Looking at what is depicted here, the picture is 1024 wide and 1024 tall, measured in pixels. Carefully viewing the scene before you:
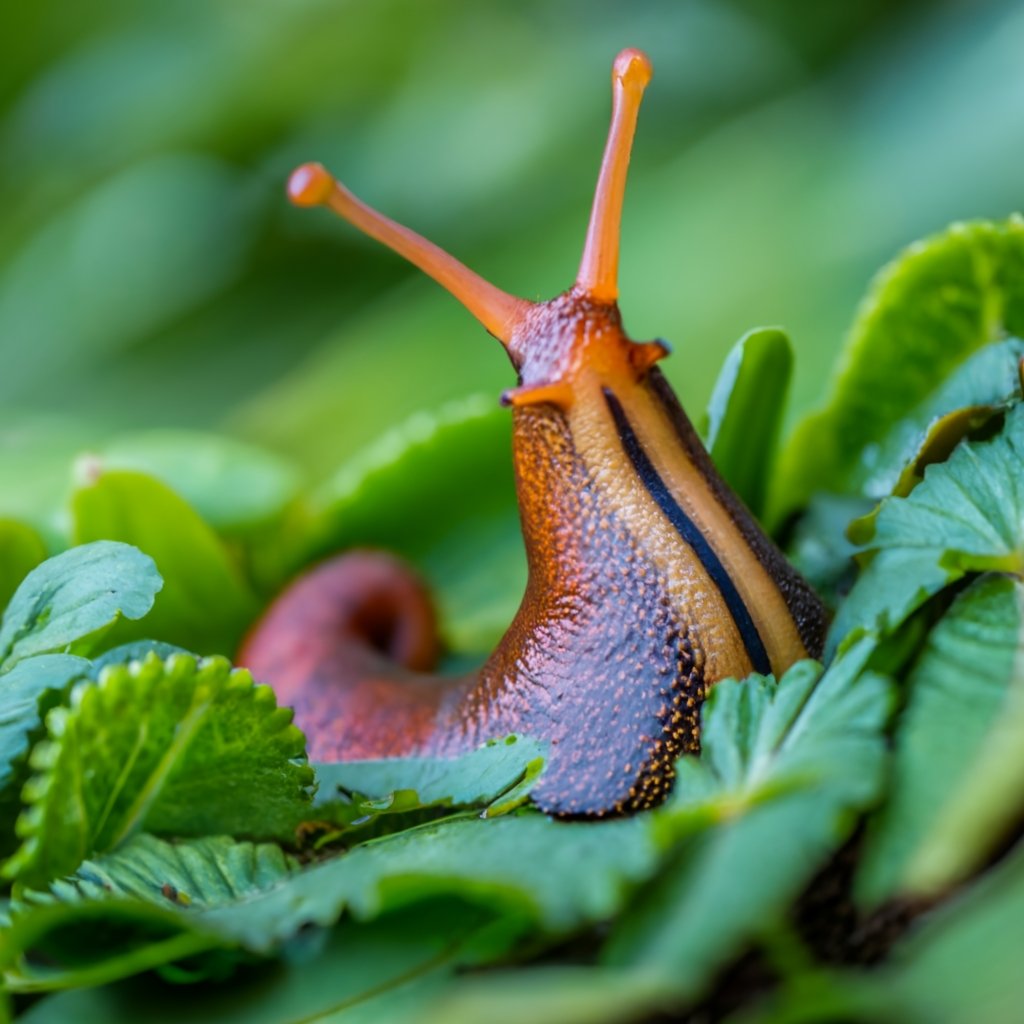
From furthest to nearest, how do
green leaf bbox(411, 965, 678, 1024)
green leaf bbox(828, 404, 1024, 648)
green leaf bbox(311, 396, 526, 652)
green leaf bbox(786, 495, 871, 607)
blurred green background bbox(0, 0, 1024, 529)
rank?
blurred green background bbox(0, 0, 1024, 529) → green leaf bbox(311, 396, 526, 652) → green leaf bbox(786, 495, 871, 607) → green leaf bbox(828, 404, 1024, 648) → green leaf bbox(411, 965, 678, 1024)

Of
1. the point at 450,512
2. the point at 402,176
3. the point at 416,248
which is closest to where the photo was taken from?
the point at 416,248

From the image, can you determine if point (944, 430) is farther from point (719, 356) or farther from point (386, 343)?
point (386, 343)

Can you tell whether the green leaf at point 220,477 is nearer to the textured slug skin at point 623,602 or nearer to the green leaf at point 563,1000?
the textured slug skin at point 623,602

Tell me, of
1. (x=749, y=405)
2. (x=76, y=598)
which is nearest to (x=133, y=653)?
(x=76, y=598)

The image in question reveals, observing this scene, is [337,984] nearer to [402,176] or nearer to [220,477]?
[220,477]

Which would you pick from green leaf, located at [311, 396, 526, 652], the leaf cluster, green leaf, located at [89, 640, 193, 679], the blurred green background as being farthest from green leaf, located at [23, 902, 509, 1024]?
the blurred green background

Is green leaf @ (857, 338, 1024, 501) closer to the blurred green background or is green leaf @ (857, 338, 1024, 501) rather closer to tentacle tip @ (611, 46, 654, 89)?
tentacle tip @ (611, 46, 654, 89)
